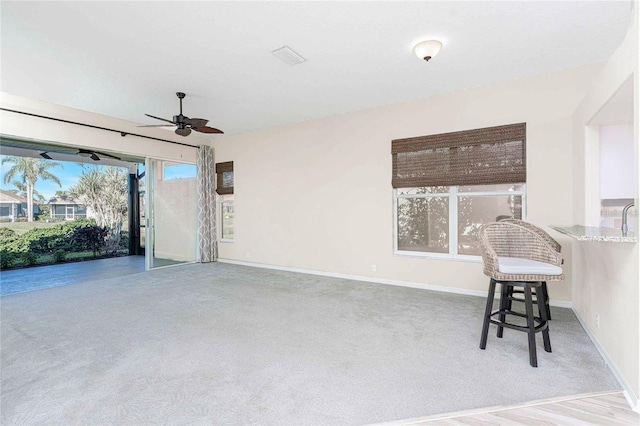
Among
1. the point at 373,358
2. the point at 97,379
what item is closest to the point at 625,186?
the point at 373,358

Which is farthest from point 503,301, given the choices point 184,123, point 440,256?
point 184,123

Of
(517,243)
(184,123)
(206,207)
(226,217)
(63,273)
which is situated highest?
(184,123)

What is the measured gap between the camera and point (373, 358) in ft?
8.12

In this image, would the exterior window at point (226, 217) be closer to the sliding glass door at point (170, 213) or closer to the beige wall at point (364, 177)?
the beige wall at point (364, 177)

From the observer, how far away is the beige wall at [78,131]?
14.7ft

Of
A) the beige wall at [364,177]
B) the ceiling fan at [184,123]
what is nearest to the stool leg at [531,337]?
the beige wall at [364,177]

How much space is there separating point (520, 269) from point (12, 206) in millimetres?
9686

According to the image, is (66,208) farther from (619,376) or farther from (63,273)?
(619,376)

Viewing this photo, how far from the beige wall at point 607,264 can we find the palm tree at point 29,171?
10.0 meters

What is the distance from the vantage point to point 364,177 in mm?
5109

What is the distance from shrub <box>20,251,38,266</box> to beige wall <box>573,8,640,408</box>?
1003cm

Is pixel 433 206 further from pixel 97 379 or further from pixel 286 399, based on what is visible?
pixel 97 379

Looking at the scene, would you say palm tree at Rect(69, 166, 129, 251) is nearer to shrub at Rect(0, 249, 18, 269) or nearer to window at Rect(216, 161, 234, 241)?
shrub at Rect(0, 249, 18, 269)

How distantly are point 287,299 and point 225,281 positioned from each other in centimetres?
155
